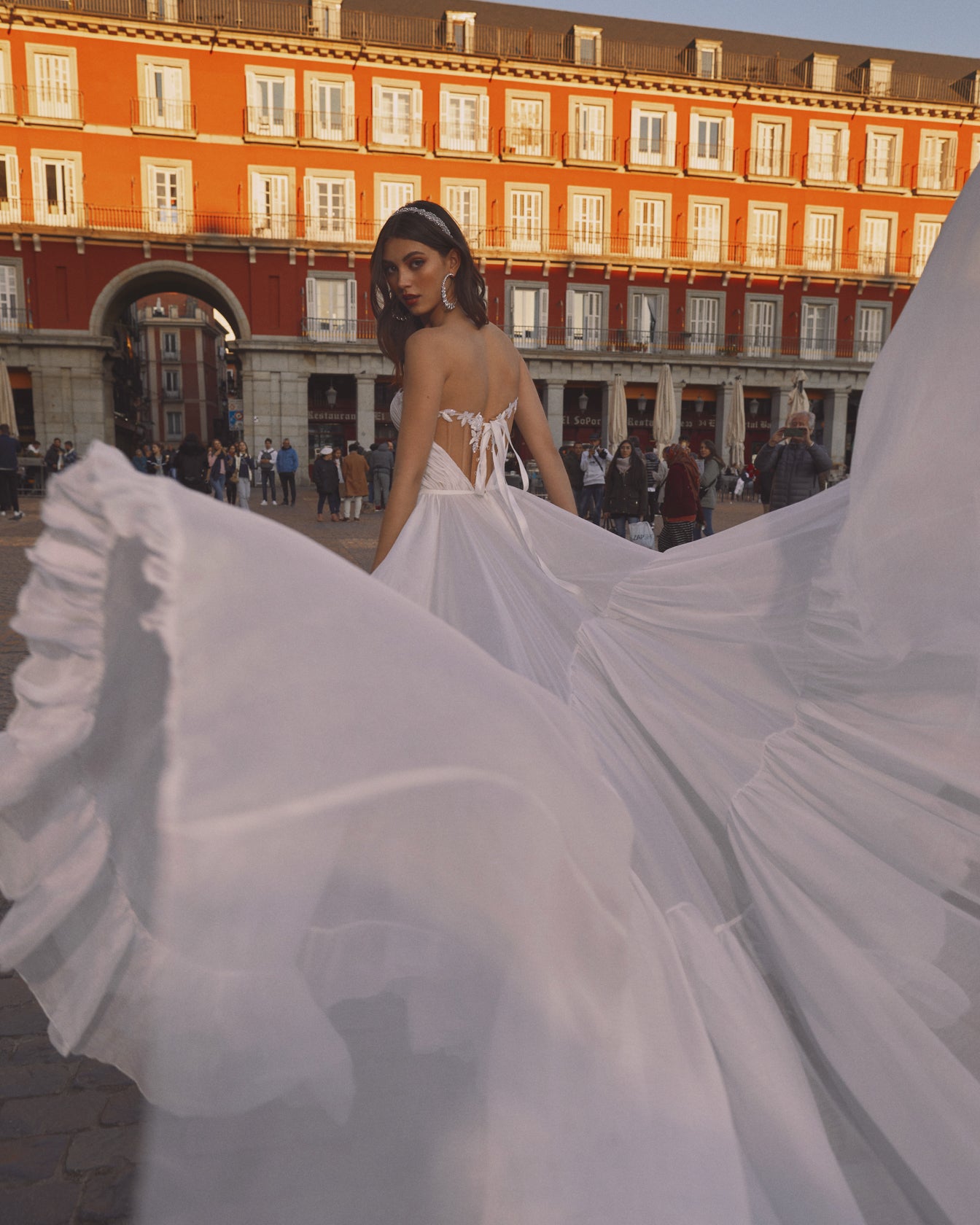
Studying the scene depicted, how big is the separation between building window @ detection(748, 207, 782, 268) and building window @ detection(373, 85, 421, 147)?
12.8m

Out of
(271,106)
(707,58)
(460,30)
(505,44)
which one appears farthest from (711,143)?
(271,106)

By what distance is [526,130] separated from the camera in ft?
107

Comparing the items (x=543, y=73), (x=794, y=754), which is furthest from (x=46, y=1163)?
(x=543, y=73)

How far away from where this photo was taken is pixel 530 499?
258cm

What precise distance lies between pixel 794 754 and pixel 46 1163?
1.70m

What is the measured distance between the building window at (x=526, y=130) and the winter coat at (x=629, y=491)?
25.1m

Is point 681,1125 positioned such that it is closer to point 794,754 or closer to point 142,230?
point 794,754

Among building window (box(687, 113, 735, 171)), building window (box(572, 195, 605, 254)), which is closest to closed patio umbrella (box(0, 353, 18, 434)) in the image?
building window (box(572, 195, 605, 254))

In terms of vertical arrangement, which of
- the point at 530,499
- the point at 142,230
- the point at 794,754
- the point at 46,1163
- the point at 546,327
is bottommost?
the point at 46,1163

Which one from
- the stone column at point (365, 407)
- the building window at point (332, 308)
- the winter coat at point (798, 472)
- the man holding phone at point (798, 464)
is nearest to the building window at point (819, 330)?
the stone column at point (365, 407)

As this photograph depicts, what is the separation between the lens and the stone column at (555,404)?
1305 inches

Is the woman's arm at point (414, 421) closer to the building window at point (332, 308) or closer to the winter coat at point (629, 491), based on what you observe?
the winter coat at point (629, 491)

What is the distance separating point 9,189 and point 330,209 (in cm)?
979

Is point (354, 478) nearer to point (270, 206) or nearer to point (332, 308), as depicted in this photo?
point (332, 308)
